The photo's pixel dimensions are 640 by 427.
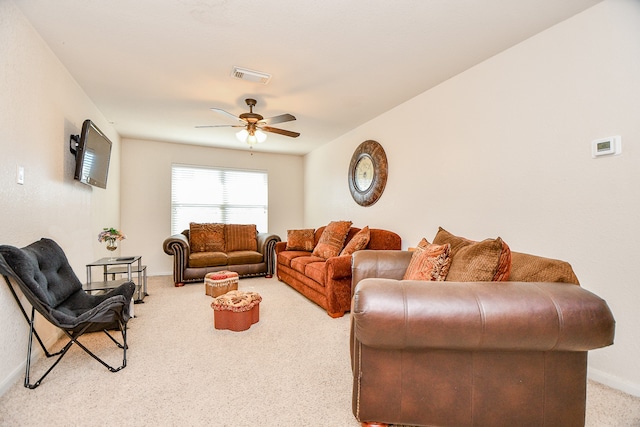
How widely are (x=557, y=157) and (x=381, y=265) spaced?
1.48 metres

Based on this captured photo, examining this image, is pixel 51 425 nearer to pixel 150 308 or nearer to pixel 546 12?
pixel 150 308

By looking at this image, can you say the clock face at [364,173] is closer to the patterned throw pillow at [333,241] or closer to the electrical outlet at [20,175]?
the patterned throw pillow at [333,241]

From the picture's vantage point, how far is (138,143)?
17.3ft

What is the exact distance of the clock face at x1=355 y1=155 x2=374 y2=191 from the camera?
164 inches

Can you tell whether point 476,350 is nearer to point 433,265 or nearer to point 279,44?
point 433,265

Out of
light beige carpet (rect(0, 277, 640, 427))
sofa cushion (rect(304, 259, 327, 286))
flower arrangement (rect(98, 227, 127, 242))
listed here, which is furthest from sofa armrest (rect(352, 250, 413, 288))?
flower arrangement (rect(98, 227, 127, 242))

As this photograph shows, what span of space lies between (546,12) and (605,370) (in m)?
2.38

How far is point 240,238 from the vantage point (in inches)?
209

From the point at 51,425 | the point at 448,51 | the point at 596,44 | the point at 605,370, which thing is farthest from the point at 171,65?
the point at 605,370

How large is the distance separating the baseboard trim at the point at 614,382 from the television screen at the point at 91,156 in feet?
14.3

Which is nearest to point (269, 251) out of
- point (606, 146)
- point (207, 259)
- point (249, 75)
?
point (207, 259)

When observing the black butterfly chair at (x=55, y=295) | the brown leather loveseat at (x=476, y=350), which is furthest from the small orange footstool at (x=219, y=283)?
the brown leather loveseat at (x=476, y=350)

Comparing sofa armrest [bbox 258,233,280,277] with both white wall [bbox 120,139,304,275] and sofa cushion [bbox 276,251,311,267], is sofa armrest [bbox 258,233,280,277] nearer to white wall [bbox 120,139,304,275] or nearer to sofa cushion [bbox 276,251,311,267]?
sofa cushion [bbox 276,251,311,267]

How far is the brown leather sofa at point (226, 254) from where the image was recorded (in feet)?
14.5
